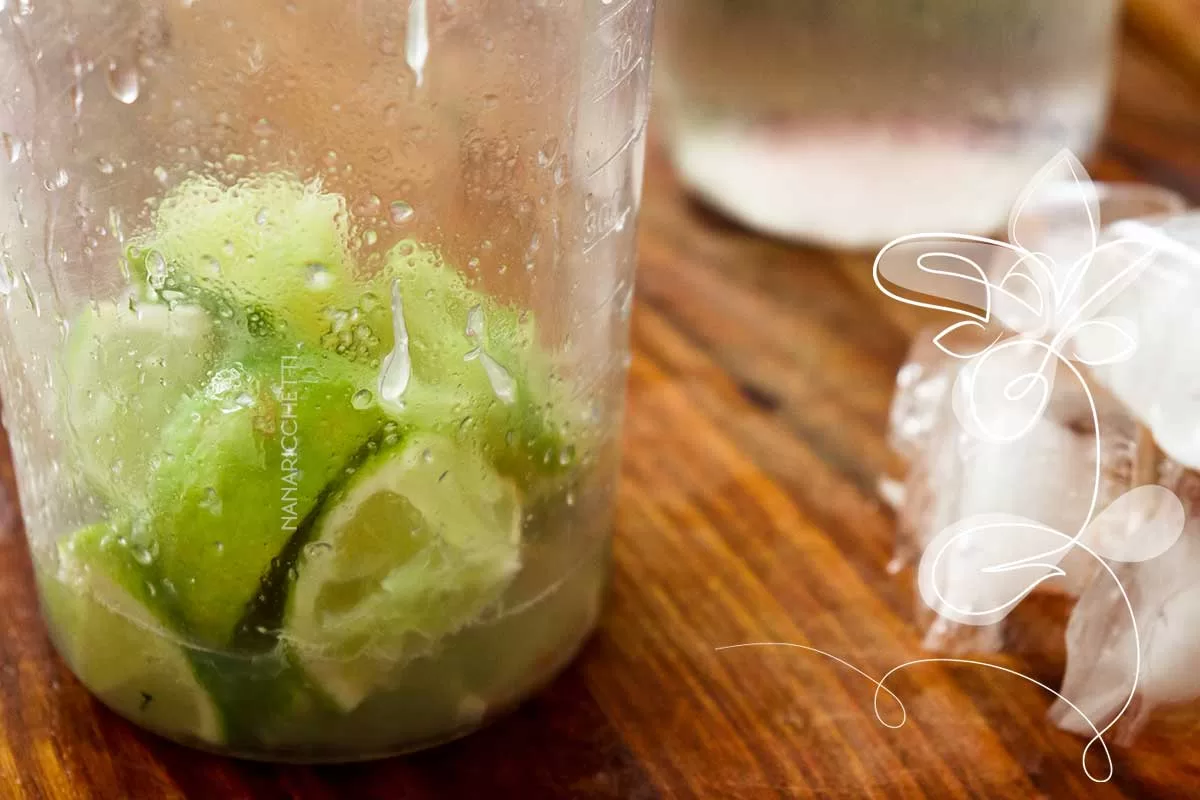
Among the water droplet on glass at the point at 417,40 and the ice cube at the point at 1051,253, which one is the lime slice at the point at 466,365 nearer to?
the water droplet on glass at the point at 417,40

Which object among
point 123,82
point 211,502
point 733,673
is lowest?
point 733,673

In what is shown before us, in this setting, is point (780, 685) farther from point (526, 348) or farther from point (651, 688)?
point (526, 348)

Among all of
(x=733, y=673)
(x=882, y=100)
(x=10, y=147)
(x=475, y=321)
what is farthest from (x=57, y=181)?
(x=882, y=100)

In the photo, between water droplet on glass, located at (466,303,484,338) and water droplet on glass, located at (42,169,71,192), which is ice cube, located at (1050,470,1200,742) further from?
water droplet on glass, located at (42,169,71,192)

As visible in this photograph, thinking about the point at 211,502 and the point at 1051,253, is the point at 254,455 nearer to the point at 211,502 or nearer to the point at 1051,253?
the point at 211,502

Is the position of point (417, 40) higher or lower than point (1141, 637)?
higher
